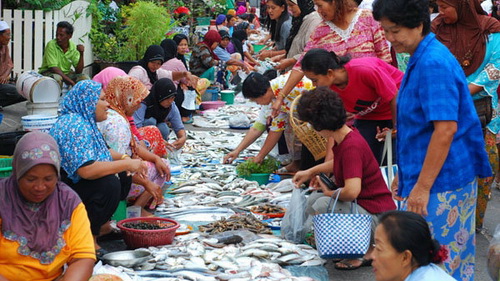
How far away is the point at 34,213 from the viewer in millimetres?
3969

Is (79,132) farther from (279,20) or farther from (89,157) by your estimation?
(279,20)

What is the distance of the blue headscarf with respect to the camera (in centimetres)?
515

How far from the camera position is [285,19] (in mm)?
10359

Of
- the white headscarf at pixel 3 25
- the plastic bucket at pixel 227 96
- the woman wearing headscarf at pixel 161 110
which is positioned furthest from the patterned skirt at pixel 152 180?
the plastic bucket at pixel 227 96

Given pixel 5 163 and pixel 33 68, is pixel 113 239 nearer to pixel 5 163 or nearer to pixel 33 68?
pixel 5 163

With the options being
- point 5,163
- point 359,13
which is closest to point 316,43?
point 359,13

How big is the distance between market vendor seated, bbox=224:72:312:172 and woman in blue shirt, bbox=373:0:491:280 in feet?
13.7

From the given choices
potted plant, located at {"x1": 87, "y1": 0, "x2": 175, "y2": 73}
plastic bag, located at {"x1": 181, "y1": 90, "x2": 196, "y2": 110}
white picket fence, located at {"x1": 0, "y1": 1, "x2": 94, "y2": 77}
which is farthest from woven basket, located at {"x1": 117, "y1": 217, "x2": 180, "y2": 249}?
potted plant, located at {"x1": 87, "y1": 0, "x2": 175, "y2": 73}

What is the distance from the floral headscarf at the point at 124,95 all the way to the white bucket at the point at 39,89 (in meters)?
2.02

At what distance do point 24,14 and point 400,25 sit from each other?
9.03 metres

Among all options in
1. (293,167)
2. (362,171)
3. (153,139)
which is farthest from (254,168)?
(362,171)

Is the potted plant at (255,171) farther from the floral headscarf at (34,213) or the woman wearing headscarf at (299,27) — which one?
the floral headscarf at (34,213)

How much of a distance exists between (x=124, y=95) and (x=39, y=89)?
219cm

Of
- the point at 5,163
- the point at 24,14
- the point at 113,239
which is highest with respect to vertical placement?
the point at 24,14
